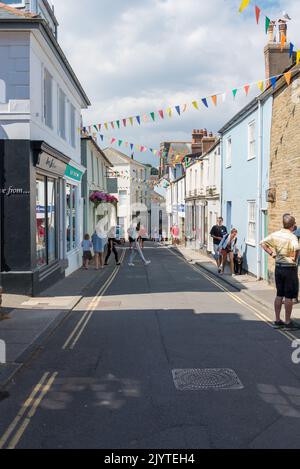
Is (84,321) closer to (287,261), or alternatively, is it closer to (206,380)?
(287,261)

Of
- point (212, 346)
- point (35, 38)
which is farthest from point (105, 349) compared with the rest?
point (35, 38)

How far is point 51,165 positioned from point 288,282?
8.32 metres

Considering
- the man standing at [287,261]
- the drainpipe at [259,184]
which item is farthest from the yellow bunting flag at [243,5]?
the drainpipe at [259,184]

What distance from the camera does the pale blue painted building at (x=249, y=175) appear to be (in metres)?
16.2

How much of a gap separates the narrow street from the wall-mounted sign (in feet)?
14.6

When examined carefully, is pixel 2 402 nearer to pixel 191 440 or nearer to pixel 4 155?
pixel 191 440

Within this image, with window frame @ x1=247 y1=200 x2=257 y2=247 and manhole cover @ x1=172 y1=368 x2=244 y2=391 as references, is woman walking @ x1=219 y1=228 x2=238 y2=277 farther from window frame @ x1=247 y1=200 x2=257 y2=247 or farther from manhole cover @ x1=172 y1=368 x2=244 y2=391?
manhole cover @ x1=172 y1=368 x2=244 y2=391

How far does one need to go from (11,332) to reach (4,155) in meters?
5.20

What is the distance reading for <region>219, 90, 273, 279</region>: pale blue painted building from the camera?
16172mm

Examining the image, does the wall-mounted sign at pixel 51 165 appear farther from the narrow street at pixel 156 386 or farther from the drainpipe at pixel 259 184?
the drainpipe at pixel 259 184

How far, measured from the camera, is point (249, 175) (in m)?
18.3

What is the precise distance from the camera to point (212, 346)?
8000mm

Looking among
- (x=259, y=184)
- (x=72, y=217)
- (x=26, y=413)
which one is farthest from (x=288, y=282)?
(x=72, y=217)

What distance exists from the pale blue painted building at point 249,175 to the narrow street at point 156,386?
6.01 metres
